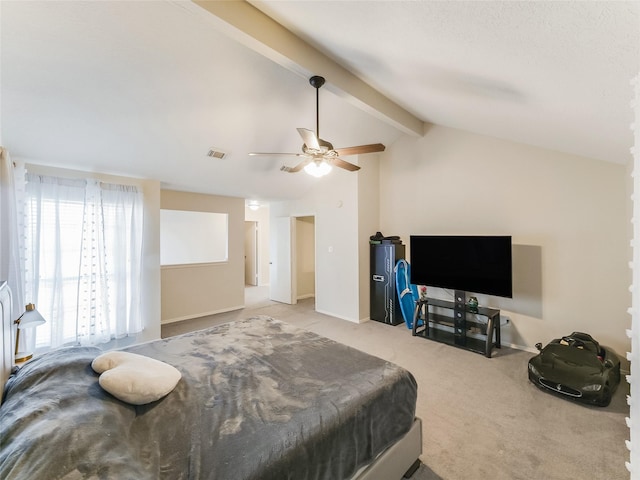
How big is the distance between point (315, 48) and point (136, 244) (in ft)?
11.1

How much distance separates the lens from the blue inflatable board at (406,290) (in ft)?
15.3

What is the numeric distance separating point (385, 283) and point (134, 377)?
3.82m

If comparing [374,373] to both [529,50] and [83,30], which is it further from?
[83,30]

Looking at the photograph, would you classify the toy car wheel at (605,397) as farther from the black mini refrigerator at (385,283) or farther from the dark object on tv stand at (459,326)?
the black mini refrigerator at (385,283)

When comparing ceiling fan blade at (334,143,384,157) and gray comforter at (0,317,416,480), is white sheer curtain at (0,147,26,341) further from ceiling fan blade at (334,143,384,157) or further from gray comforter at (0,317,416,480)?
ceiling fan blade at (334,143,384,157)

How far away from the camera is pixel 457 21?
4.77ft

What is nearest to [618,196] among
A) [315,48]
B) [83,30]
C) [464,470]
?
[464,470]

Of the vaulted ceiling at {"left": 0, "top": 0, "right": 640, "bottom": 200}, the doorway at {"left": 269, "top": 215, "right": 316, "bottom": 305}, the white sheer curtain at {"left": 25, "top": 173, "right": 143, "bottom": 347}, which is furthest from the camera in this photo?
the doorway at {"left": 269, "top": 215, "right": 316, "bottom": 305}

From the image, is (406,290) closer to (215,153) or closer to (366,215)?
(366,215)

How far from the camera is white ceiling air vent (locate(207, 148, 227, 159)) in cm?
364

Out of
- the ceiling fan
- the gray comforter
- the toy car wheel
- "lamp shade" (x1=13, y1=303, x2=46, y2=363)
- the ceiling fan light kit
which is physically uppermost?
the ceiling fan

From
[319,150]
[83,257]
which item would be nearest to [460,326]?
[319,150]

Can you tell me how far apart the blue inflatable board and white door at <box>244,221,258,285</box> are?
194 inches

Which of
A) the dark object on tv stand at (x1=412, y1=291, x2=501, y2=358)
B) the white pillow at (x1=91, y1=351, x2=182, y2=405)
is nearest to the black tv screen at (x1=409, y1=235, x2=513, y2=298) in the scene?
the dark object on tv stand at (x1=412, y1=291, x2=501, y2=358)
